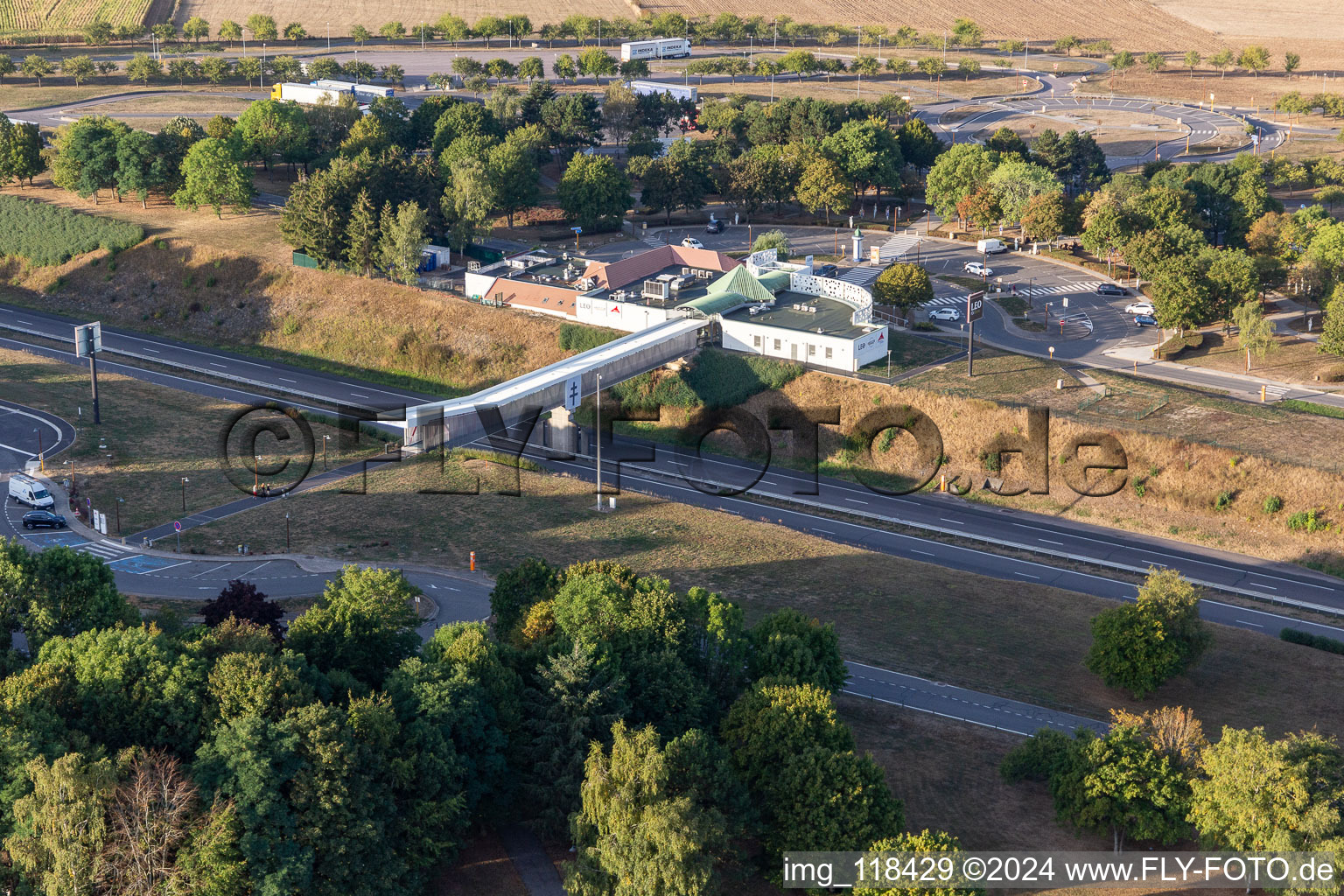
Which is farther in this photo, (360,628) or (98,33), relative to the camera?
(98,33)

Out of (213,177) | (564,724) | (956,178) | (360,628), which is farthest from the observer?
(956,178)

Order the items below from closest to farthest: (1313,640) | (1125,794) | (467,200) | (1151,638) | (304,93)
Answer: (1125,794), (1151,638), (1313,640), (467,200), (304,93)

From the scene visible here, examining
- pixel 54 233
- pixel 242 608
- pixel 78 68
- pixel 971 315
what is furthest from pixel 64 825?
pixel 78 68

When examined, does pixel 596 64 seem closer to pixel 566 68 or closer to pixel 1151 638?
pixel 566 68

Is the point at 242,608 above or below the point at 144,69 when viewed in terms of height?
below

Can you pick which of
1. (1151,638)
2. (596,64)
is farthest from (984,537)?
(596,64)

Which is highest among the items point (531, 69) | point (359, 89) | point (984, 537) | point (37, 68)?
point (531, 69)

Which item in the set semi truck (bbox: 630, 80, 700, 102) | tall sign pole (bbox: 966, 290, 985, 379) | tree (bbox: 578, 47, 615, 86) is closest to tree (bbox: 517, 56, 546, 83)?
tree (bbox: 578, 47, 615, 86)
